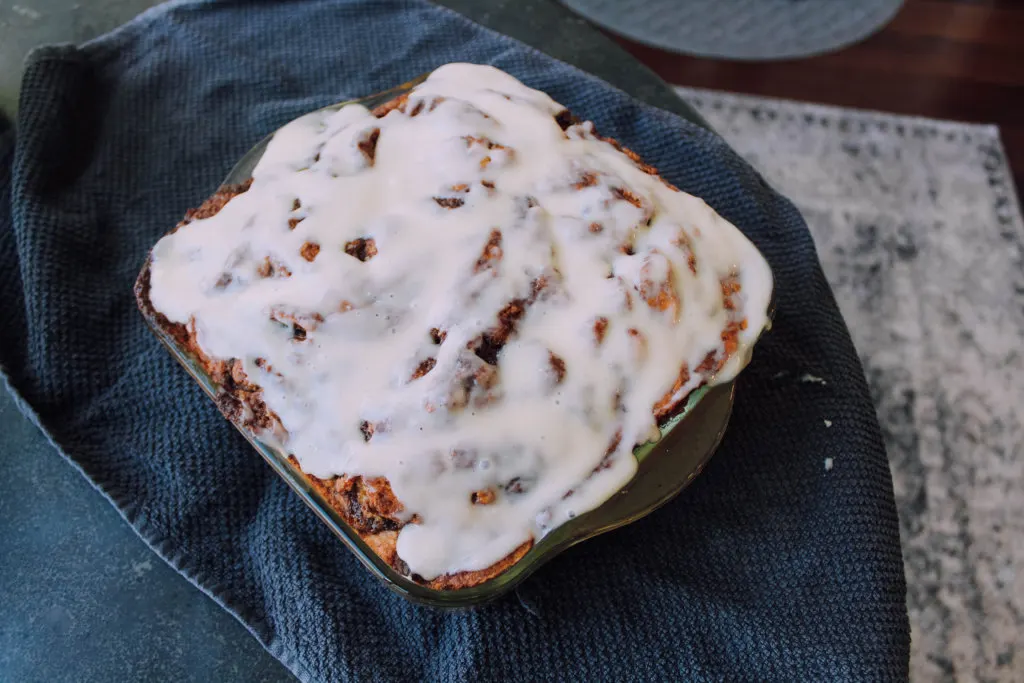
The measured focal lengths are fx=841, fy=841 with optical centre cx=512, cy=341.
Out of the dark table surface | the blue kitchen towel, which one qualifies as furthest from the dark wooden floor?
the dark table surface

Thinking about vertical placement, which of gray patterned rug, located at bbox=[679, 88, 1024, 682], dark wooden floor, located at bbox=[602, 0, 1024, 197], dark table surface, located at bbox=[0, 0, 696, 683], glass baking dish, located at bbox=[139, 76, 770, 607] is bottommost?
gray patterned rug, located at bbox=[679, 88, 1024, 682]

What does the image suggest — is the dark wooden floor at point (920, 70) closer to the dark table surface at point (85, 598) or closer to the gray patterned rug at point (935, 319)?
the gray patterned rug at point (935, 319)

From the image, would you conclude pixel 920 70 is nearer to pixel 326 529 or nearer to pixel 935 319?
pixel 935 319

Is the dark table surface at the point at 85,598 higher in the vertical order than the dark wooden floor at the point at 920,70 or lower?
higher


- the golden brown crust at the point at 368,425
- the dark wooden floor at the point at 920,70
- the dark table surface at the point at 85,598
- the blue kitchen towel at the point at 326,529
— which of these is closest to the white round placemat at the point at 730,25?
the dark wooden floor at the point at 920,70

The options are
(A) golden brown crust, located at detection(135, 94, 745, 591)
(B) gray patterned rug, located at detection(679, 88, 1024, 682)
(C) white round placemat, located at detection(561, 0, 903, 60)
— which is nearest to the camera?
(A) golden brown crust, located at detection(135, 94, 745, 591)

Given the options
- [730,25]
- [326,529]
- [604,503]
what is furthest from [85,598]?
[730,25]

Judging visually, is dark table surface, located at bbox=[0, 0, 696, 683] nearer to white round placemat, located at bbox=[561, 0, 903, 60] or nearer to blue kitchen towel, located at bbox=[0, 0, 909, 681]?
blue kitchen towel, located at bbox=[0, 0, 909, 681]
